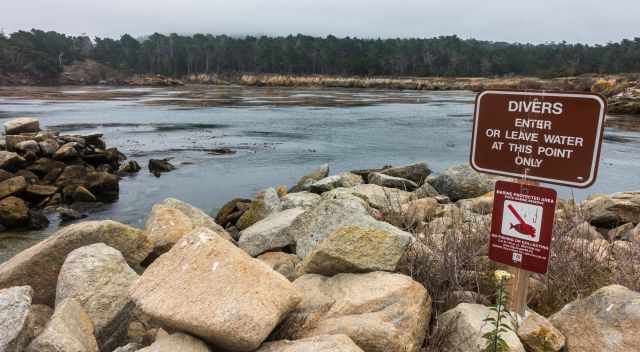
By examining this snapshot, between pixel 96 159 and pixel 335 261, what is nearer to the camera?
pixel 335 261

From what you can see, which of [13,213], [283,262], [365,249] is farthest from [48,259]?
[13,213]

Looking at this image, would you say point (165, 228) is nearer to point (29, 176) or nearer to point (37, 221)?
point (37, 221)

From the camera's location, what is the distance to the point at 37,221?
10.8 meters

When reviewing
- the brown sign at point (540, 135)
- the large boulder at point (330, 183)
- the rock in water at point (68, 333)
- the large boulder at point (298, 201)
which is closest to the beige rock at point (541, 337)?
the brown sign at point (540, 135)

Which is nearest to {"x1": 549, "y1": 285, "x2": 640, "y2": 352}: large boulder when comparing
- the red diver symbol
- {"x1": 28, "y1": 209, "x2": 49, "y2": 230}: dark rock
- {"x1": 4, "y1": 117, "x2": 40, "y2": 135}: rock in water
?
the red diver symbol

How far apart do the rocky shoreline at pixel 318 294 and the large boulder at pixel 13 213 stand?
6.52 meters

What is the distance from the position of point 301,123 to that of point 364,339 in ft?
85.1

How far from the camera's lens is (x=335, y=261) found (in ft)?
12.9

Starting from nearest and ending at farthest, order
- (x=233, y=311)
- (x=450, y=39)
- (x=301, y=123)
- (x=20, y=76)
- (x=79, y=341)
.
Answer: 1. (x=233, y=311)
2. (x=79, y=341)
3. (x=301, y=123)
4. (x=20, y=76)
5. (x=450, y=39)

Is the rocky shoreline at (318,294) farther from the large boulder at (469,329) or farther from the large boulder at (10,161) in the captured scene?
the large boulder at (10,161)

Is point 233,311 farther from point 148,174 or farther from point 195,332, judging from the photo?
point 148,174

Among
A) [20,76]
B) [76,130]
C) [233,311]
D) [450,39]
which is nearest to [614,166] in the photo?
[233,311]

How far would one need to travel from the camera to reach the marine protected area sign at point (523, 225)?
3.32 metres

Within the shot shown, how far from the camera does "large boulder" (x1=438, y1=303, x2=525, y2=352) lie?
3.15 m
